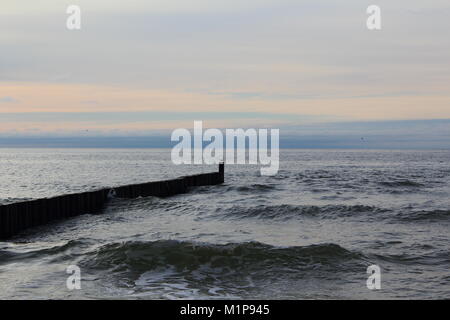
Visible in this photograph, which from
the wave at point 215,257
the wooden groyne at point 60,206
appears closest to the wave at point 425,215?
the wave at point 215,257

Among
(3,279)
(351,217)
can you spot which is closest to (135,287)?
(3,279)

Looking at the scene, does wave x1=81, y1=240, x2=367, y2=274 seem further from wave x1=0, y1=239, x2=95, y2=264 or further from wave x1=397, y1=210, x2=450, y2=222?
wave x1=397, y1=210, x2=450, y2=222

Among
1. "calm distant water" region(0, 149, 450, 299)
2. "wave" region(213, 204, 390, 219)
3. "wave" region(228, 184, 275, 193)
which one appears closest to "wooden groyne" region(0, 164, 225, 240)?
"calm distant water" region(0, 149, 450, 299)

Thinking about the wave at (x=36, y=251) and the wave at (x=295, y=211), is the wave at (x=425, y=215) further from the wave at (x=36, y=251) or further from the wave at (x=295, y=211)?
the wave at (x=36, y=251)

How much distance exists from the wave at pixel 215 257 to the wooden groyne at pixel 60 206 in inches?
188

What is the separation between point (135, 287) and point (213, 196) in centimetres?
2115

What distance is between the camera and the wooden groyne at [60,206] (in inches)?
633

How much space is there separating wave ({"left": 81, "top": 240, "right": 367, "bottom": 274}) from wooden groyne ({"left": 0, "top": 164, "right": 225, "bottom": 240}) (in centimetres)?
478

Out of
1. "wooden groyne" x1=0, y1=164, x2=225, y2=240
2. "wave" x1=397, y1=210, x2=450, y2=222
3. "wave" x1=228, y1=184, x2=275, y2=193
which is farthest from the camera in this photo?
"wave" x1=228, y1=184, x2=275, y2=193

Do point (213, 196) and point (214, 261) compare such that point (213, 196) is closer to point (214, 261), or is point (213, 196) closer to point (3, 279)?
point (214, 261)

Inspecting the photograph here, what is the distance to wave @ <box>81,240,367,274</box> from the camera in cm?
1177

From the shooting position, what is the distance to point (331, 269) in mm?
11633
